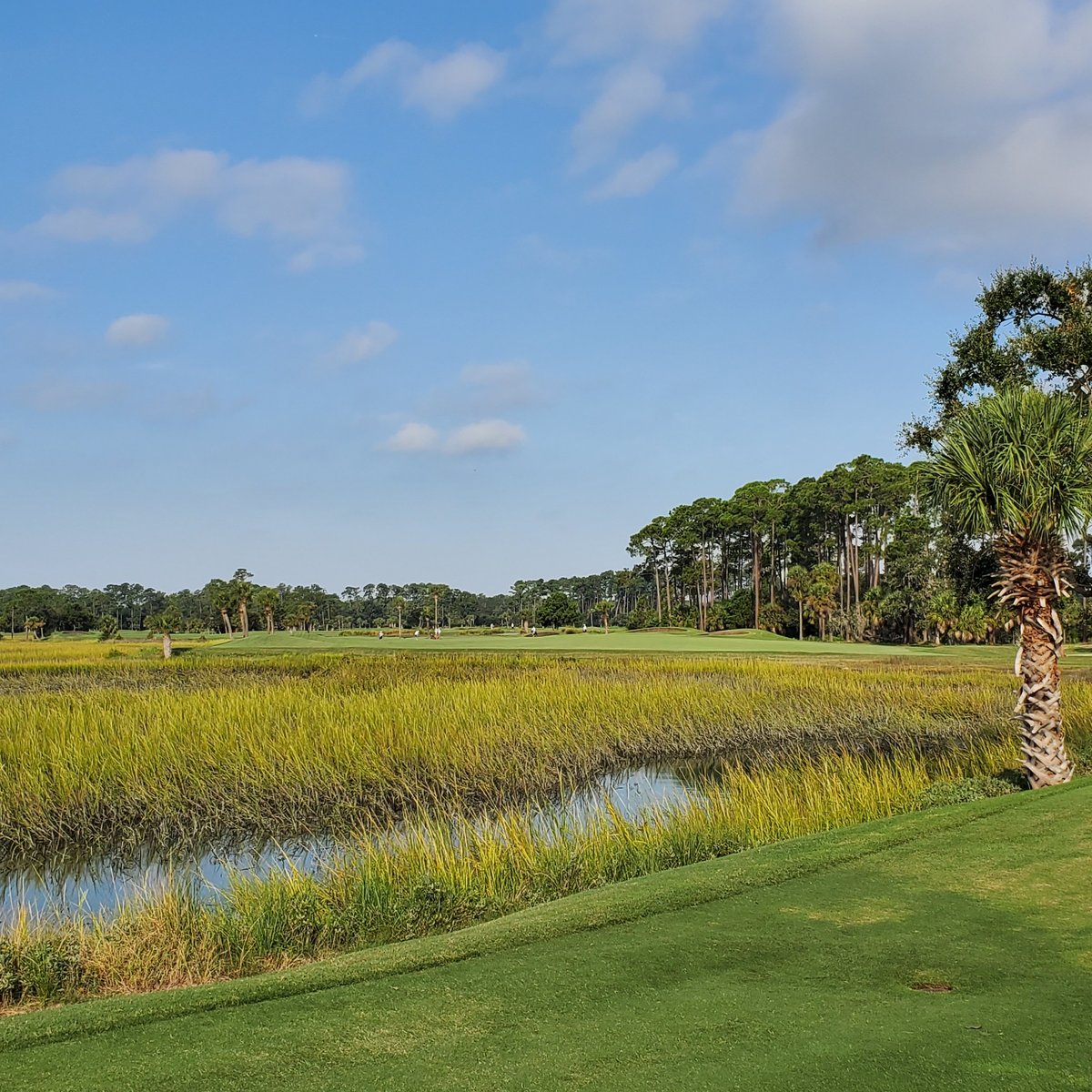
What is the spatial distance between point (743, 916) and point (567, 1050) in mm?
2020

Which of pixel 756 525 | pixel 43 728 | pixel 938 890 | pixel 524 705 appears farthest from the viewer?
Result: pixel 756 525

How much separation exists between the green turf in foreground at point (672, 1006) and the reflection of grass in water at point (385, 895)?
1.58m

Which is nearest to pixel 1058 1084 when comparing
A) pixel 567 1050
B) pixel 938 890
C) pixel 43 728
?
pixel 567 1050

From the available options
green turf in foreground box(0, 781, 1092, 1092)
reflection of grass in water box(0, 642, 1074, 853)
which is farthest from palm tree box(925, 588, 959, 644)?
green turf in foreground box(0, 781, 1092, 1092)

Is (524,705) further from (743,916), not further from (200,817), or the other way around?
(743,916)

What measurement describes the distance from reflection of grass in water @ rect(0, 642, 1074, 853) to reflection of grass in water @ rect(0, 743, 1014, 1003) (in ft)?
8.20

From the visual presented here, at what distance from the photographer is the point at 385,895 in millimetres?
6871

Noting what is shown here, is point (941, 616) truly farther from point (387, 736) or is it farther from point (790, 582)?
point (387, 736)

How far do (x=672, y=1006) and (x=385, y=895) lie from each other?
3876 mm

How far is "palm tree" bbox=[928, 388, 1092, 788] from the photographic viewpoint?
8.64 meters

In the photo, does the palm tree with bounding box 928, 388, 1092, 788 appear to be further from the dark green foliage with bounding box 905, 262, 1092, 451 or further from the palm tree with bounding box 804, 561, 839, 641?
the palm tree with bounding box 804, 561, 839, 641

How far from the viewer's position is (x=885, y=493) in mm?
65812

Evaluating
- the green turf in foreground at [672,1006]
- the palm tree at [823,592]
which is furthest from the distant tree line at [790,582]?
the green turf in foreground at [672,1006]

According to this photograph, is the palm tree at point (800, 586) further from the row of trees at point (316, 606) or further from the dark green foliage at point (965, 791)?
the dark green foliage at point (965, 791)
